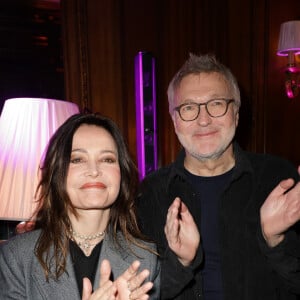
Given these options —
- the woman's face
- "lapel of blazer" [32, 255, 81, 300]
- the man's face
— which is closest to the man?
the man's face

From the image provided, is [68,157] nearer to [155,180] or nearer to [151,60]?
[155,180]

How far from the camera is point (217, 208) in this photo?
1598 mm

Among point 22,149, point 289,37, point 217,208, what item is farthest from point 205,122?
point 289,37

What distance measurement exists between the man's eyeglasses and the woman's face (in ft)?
1.43

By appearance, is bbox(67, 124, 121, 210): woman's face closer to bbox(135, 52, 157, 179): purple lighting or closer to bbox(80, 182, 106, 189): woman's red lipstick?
bbox(80, 182, 106, 189): woman's red lipstick

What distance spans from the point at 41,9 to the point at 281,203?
214 centimetres

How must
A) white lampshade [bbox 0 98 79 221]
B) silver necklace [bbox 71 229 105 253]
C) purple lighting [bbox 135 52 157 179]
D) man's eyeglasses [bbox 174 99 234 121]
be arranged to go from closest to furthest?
silver necklace [bbox 71 229 105 253] → white lampshade [bbox 0 98 79 221] → man's eyeglasses [bbox 174 99 234 121] → purple lighting [bbox 135 52 157 179]

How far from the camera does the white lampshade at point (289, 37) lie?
2.73 meters

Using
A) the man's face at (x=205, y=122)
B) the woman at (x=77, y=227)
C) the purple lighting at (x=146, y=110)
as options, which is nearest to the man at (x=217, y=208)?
the man's face at (x=205, y=122)

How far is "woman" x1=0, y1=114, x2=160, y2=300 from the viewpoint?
126cm

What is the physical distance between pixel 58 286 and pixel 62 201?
305 millimetres

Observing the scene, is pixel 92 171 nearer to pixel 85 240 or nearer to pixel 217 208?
pixel 85 240

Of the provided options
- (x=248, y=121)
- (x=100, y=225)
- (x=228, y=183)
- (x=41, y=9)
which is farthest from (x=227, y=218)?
(x=41, y=9)

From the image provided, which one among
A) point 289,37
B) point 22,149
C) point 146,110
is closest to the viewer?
point 22,149
